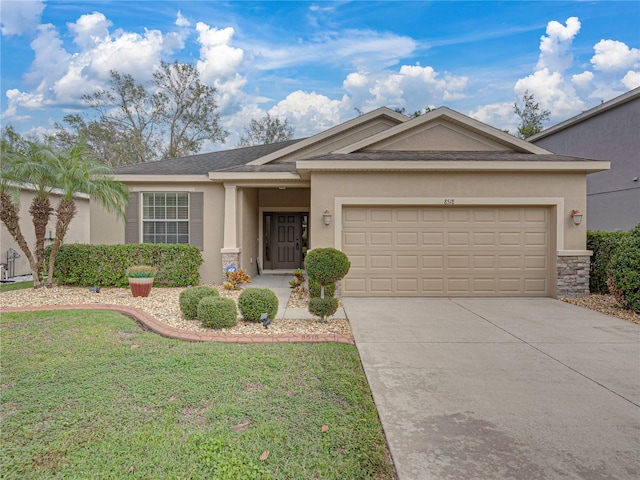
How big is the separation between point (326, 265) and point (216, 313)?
2.31m

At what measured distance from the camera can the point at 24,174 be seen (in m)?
8.06

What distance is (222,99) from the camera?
25953 millimetres

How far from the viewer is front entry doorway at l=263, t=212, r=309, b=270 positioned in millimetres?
13336

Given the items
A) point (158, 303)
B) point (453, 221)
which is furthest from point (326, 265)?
point (453, 221)

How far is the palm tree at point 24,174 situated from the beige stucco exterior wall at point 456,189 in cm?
605

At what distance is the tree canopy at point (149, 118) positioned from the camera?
24688 millimetres

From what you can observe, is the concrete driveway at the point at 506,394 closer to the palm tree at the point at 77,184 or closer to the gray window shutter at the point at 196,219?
the gray window shutter at the point at 196,219

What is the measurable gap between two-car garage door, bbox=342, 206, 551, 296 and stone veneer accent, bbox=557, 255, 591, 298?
28cm

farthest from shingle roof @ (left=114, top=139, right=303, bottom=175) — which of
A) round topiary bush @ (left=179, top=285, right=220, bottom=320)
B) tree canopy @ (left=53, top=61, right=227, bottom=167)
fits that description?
tree canopy @ (left=53, top=61, right=227, bottom=167)

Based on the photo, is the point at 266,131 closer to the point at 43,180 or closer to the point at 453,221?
the point at 43,180

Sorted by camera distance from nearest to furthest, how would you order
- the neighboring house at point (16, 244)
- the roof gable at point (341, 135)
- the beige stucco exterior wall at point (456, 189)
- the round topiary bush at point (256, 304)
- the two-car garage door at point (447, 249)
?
1. the round topiary bush at point (256, 304)
2. the beige stucco exterior wall at point (456, 189)
3. the two-car garage door at point (447, 249)
4. the roof gable at point (341, 135)
5. the neighboring house at point (16, 244)

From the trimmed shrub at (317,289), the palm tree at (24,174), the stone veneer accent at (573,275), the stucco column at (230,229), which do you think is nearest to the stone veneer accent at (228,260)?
the stucco column at (230,229)

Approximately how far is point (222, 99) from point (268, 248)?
16.8 metres

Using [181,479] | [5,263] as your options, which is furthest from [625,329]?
[5,263]
